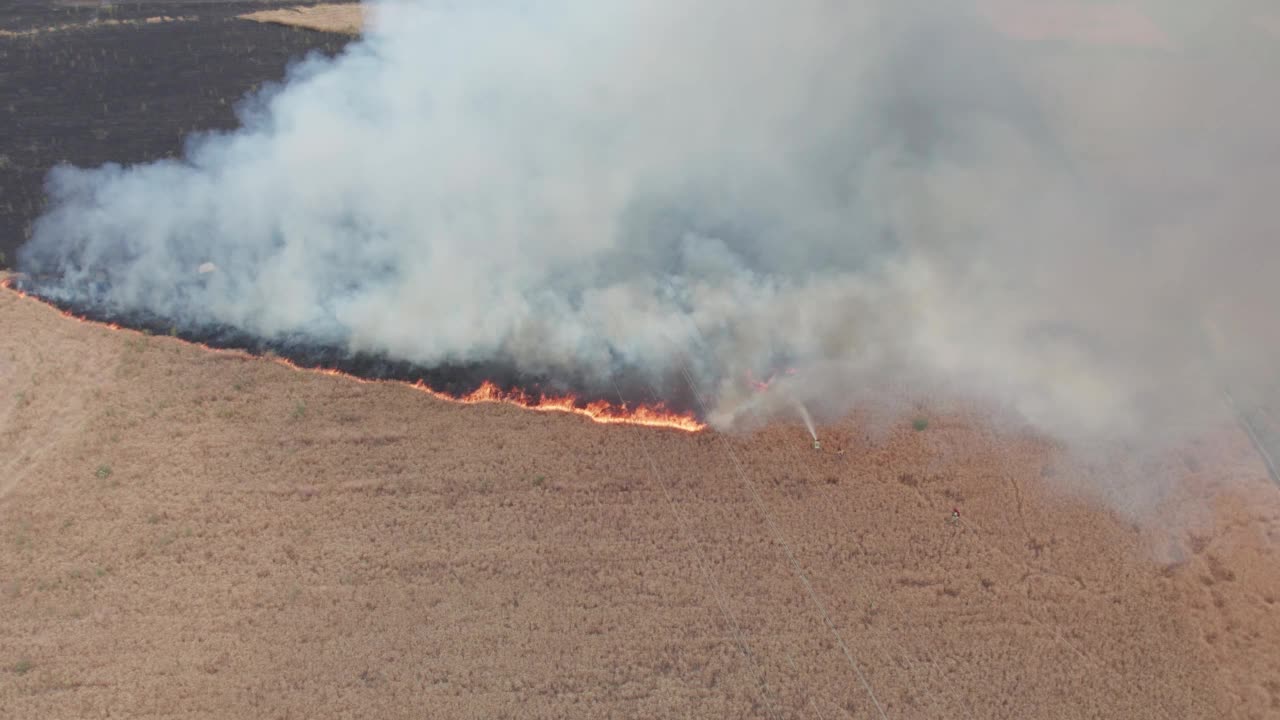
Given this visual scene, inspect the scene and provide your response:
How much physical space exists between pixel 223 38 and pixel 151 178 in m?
12.5

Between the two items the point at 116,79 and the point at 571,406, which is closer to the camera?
the point at 571,406

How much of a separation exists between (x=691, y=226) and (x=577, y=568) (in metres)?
11.0

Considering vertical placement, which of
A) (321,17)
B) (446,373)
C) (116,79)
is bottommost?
(446,373)

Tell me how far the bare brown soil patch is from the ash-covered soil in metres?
20.1

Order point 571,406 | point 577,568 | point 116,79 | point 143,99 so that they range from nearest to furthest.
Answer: point 577,568
point 571,406
point 143,99
point 116,79

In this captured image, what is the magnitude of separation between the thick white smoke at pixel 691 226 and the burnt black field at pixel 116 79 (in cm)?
164

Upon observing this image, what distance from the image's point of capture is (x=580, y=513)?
16000mm

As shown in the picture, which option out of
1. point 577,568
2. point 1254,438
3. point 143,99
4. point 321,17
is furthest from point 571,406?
point 321,17

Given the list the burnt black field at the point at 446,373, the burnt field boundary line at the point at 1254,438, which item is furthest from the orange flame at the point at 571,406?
the burnt field boundary line at the point at 1254,438

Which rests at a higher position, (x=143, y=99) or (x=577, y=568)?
(x=143, y=99)

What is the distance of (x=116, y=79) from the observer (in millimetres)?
29828

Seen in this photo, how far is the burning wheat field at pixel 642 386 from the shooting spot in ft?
46.4

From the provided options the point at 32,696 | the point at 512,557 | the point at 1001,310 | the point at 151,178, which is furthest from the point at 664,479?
the point at 151,178

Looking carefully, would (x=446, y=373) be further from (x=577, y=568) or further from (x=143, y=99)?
(x=143, y=99)
